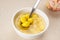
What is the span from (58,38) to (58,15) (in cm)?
11

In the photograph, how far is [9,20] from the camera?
0.55 m

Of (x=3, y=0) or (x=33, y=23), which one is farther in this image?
(x=3, y=0)

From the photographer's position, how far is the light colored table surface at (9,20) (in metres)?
0.51

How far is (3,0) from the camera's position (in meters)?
0.62

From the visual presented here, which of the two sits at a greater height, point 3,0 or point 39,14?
point 3,0

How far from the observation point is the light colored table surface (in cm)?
51

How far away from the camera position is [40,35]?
1.59ft

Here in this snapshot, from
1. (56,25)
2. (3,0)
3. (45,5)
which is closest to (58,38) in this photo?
(56,25)

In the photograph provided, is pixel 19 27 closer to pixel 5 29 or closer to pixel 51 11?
pixel 5 29

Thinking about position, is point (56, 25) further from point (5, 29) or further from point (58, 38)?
point (5, 29)

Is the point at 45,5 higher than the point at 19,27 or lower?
higher

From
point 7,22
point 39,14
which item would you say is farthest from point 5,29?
point 39,14

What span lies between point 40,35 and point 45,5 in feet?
0.57

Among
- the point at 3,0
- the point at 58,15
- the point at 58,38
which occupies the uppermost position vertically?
the point at 3,0
